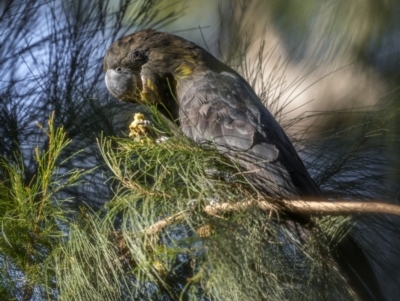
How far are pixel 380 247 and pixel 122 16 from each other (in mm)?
1279

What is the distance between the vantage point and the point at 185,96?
7.10ft

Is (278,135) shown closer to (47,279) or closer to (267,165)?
(267,165)

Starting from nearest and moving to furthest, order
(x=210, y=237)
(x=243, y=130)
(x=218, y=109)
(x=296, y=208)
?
(x=210, y=237) → (x=296, y=208) → (x=243, y=130) → (x=218, y=109)

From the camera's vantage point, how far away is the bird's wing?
1.73 meters

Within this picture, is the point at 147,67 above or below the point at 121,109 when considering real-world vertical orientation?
above

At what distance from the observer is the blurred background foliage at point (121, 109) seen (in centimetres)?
159

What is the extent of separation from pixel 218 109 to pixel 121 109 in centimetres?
59

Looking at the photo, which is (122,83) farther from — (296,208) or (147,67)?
(296,208)

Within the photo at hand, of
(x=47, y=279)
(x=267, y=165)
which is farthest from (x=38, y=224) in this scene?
(x=267, y=165)

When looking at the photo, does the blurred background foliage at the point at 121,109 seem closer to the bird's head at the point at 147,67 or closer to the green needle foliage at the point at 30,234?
the green needle foliage at the point at 30,234

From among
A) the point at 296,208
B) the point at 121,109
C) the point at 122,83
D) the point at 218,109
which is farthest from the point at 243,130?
the point at 121,109

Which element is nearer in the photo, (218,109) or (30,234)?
(30,234)

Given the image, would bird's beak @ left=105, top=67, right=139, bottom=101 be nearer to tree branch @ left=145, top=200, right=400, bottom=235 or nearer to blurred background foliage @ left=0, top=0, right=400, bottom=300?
blurred background foliage @ left=0, top=0, right=400, bottom=300

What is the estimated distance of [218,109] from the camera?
80.7 inches
